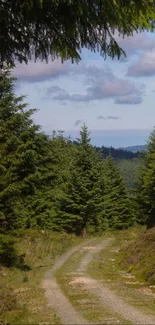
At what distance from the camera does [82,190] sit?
46.6 meters

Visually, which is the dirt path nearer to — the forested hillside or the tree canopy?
the forested hillside

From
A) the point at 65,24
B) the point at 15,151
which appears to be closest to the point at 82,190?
the point at 15,151

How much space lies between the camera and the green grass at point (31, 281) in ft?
39.4

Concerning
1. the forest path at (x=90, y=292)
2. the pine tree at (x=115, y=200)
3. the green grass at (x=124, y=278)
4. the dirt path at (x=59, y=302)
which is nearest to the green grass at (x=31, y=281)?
the dirt path at (x=59, y=302)

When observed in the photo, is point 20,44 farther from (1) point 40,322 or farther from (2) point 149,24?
(1) point 40,322

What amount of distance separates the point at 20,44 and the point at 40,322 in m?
8.51

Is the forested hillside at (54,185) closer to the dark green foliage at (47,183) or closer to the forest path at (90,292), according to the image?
the dark green foliage at (47,183)

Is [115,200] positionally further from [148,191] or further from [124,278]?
[124,278]

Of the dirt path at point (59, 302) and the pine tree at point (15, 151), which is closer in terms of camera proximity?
the dirt path at point (59, 302)

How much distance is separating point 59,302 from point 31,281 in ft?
18.4

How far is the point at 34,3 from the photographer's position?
541 cm

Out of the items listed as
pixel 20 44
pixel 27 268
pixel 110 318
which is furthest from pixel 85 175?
pixel 20 44

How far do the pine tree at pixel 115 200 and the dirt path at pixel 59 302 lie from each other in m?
35.4

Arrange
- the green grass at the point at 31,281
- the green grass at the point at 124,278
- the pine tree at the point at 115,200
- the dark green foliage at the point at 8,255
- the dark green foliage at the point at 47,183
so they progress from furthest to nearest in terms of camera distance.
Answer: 1. the pine tree at the point at 115,200
2. the dark green foliage at the point at 47,183
3. the dark green foliage at the point at 8,255
4. the green grass at the point at 124,278
5. the green grass at the point at 31,281
